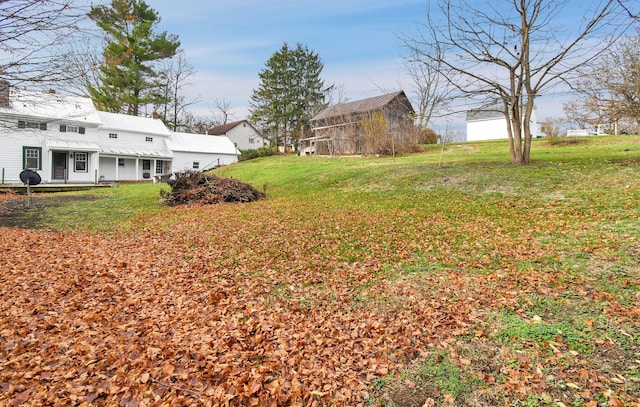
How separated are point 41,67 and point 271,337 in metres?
6.68

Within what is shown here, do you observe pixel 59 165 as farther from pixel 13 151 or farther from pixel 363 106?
pixel 363 106

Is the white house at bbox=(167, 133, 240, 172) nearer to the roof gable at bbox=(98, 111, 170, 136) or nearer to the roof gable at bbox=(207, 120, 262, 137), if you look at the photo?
the roof gable at bbox=(98, 111, 170, 136)

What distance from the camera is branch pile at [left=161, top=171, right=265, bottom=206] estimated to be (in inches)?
500

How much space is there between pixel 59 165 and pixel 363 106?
23930mm

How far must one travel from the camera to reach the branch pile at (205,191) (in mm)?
12695

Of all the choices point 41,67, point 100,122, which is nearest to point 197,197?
point 41,67

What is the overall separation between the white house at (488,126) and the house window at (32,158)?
118ft

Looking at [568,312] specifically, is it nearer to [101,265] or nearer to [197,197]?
[101,265]

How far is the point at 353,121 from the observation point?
94.3ft

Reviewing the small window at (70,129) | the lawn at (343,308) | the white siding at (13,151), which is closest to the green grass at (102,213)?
the lawn at (343,308)

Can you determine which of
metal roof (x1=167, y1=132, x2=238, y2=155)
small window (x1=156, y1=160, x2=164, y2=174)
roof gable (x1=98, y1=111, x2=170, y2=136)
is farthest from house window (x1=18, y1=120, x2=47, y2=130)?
metal roof (x1=167, y1=132, x2=238, y2=155)

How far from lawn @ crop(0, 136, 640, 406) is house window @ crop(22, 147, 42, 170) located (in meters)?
17.4

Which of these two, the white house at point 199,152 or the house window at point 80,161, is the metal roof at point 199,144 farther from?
the house window at point 80,161

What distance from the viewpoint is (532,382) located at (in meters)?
2.72
